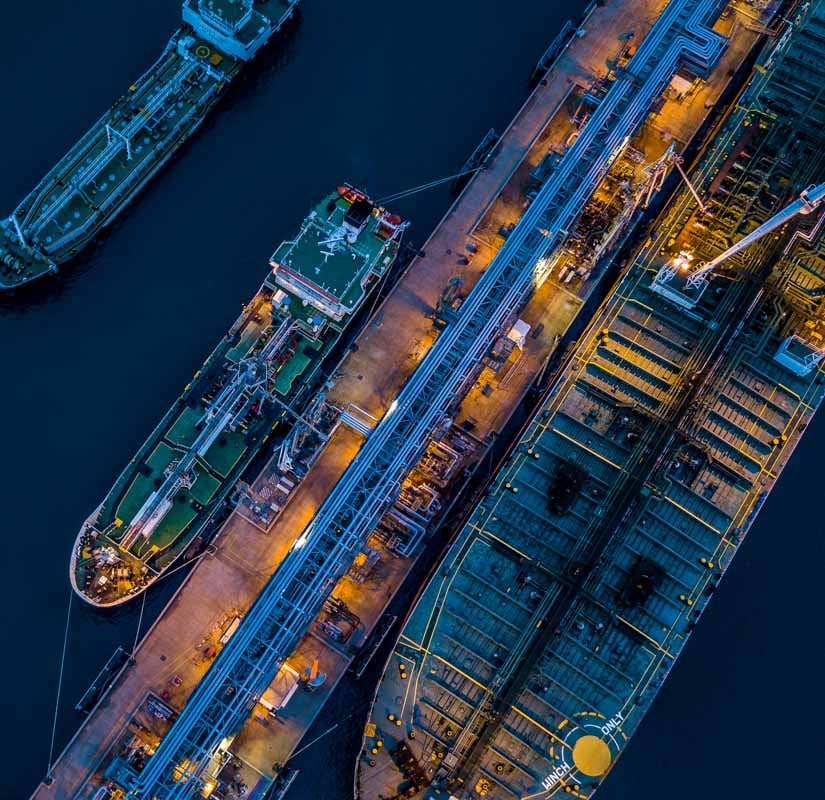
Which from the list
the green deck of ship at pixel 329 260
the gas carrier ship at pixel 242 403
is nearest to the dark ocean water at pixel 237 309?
the gas carrier ship at pixel 242 403

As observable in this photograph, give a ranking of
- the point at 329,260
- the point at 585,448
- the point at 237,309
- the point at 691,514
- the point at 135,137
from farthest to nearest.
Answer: the point at 135,137, the point at 237,309, the point at 329,260, the point at 585,448, the point at 691,514

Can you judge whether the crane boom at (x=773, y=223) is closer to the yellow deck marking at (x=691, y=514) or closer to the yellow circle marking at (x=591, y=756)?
the yellow deck marking at (x=691, y=514)

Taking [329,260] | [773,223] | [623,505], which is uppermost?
[773,223]

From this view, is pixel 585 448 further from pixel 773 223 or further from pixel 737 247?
pixel 773 223

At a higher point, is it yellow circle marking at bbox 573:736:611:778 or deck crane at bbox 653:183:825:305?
deck crane at bbox 653:183:825:305

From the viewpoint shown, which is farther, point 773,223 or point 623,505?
point 773,223

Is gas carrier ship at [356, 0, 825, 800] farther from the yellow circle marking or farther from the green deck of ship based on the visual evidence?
the green deck of ship

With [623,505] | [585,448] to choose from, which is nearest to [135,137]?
[585,448]

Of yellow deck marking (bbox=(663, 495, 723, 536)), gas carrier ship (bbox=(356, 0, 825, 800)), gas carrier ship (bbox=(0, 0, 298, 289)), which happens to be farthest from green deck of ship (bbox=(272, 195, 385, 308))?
yellow deck marking (bbox=(663, 495, 723, 536))

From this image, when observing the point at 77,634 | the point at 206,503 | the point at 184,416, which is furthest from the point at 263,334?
the point at 77,634
